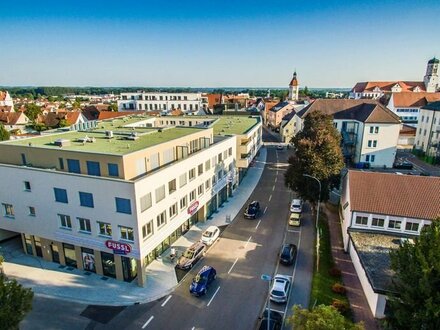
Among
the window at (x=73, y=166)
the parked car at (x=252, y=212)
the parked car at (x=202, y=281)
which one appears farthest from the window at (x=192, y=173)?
the window at (x=73, y=166)

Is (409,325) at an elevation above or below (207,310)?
above

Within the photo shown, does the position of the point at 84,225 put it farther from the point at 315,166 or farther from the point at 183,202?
the point at 315,166

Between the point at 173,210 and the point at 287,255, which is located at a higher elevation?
the point at 173,210

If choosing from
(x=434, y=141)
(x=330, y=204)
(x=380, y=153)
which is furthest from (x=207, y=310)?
(x=434, y=141)

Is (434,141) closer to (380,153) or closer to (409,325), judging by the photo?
(380,153)

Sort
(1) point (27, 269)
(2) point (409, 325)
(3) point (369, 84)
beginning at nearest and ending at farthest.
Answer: (2) point (409, 325)
(1) point (27, 269)
(3) point (369, 84)

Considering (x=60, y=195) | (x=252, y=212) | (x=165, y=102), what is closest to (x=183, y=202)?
(x=252, y=212)
